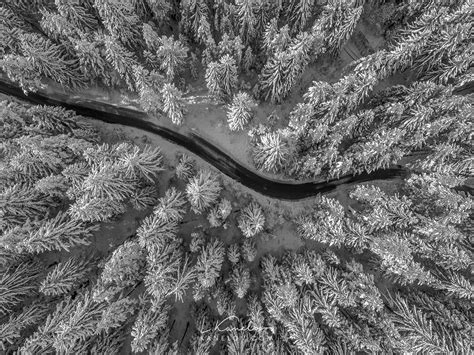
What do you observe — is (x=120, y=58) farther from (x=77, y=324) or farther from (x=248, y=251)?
(x=77, y=324)

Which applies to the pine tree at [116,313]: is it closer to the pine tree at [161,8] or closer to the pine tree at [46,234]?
the pine tree at [46,234]

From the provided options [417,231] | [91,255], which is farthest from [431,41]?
[91,255]

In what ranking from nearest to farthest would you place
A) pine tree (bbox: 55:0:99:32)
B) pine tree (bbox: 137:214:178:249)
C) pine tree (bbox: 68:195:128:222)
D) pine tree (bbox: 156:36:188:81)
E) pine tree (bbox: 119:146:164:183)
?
1. pine tree (bbox: 68:195:128:222)
2. pine tree (bbox: 137:214:178:249)
3. pine tree (bbox: 119:146:164:183)
4. pine tree (bbox: 156:36:188:81)
5. pine tree (bbox: 55:0:99:32)

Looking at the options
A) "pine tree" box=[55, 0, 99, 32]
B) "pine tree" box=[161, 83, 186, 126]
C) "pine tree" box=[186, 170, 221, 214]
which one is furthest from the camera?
"pine tree" box=[161, 83, 186, 126]

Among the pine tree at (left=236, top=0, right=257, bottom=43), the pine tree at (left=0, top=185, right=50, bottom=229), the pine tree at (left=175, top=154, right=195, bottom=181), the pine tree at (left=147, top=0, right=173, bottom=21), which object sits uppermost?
the pine tree at (left=236, top=0, right=257, bottom=43)

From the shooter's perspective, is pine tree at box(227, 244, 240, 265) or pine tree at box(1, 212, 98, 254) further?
pine tree at box(227, 244, 240, 265)

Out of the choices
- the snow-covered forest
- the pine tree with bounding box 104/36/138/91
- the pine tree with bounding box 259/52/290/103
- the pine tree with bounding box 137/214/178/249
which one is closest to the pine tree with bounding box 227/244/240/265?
the snow-covered forest

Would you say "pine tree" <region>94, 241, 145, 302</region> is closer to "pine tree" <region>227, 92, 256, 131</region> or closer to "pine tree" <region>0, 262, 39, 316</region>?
"pine tree" <region>0, 262, 39, 316</region>

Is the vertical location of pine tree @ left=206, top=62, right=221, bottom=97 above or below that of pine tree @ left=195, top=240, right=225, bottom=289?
above

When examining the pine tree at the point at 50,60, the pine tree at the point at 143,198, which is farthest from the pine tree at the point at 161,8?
the pine tree at the point at 143,198
